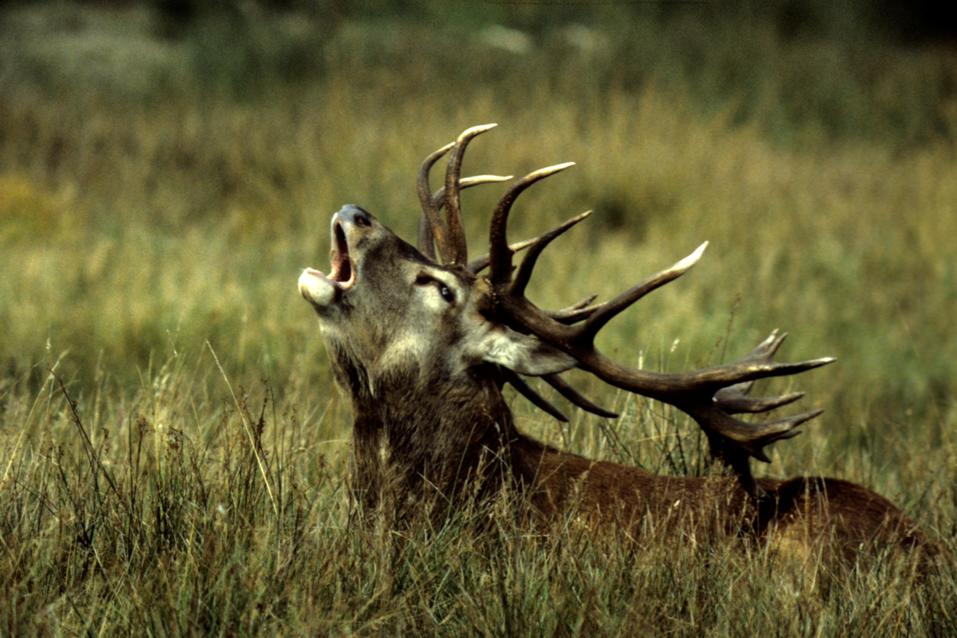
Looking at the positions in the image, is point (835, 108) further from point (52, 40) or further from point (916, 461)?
point (916, 461)

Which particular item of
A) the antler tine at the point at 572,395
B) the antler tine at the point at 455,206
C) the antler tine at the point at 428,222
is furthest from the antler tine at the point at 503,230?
the antler tine at the point at 572,395

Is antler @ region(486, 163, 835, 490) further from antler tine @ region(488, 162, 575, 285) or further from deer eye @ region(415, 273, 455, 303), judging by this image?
deer eye @ region(415, 273, 455, 303)

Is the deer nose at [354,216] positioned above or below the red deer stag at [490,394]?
above

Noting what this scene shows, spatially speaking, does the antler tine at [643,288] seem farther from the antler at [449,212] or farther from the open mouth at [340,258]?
the open mouth at [340,258]

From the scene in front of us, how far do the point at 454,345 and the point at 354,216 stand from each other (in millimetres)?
513

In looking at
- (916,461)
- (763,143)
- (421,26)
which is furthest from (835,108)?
(916,461)

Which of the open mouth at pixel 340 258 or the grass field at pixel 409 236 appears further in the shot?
the open mouth at pixel 340 258

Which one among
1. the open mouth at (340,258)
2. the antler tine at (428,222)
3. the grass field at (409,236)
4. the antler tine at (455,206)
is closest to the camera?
→ the grass field at (409,236)

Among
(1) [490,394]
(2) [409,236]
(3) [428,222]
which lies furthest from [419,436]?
(2) [409,236]

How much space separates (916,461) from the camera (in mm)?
5785

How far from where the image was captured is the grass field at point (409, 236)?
388 cm

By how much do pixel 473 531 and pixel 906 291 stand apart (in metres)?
7.47

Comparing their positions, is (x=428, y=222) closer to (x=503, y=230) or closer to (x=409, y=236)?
(x=503, y=230)

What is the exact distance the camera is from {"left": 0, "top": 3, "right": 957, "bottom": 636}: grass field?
3.88m
